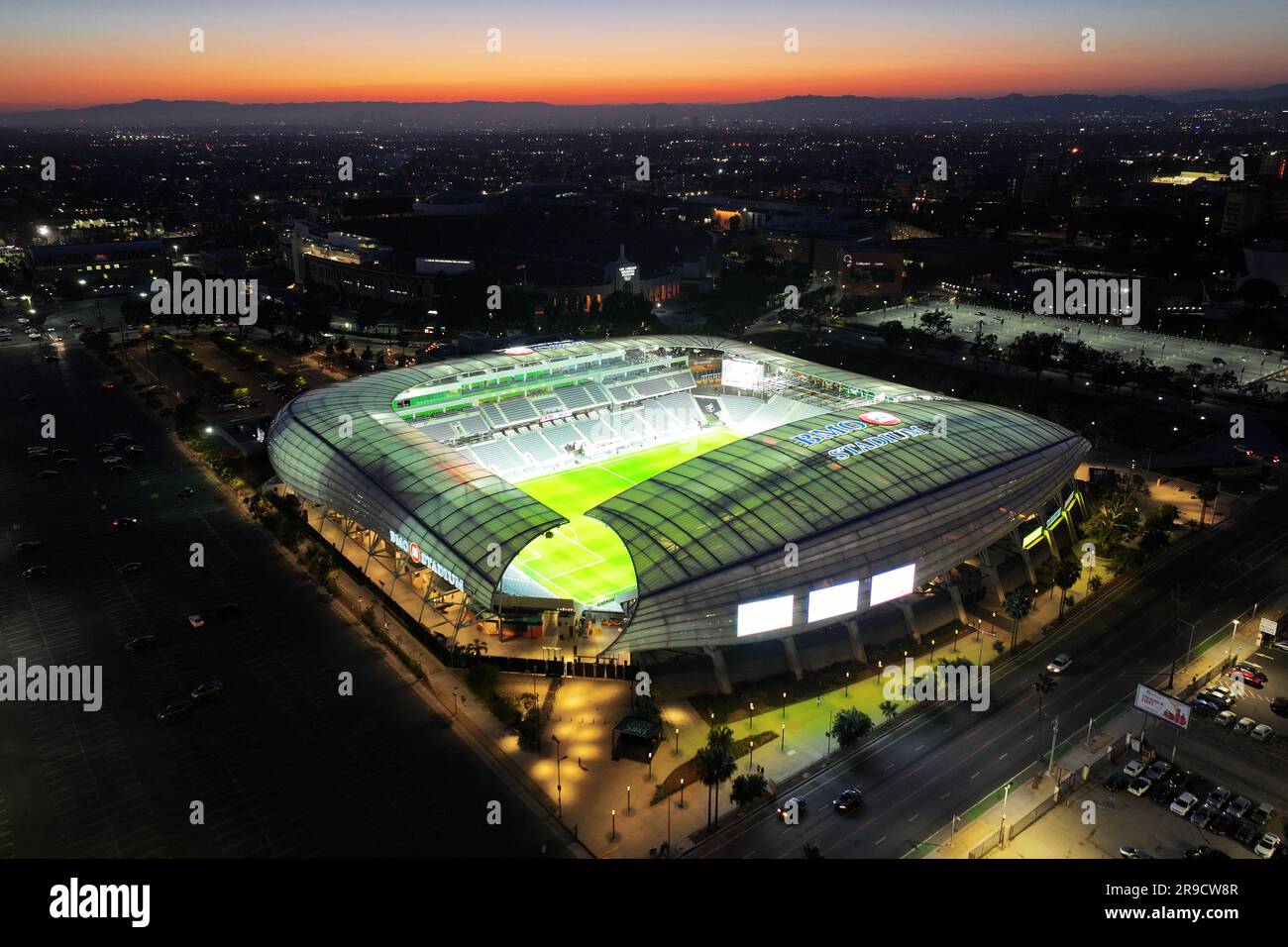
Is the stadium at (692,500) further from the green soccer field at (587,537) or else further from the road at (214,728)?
the road at (214,728)

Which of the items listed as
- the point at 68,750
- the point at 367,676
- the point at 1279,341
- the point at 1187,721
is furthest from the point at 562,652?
the point at 1279,341

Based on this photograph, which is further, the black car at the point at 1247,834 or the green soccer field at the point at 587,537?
the green soccer field at the point at 587,537

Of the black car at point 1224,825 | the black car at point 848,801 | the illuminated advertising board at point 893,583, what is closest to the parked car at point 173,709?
the black car at point 848,801

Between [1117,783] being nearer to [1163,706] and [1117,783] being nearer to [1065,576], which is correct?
[1163,706]

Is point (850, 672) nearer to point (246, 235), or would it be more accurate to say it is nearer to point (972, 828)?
point (972, 828)

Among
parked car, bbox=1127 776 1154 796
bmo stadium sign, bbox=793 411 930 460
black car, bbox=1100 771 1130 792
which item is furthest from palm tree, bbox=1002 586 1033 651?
bmo stadium sign, bbox=793 411 930 460

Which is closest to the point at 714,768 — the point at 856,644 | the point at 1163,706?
the point at 856,644

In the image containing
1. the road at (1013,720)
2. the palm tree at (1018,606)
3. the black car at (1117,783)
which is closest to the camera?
the road at (1013,720)
